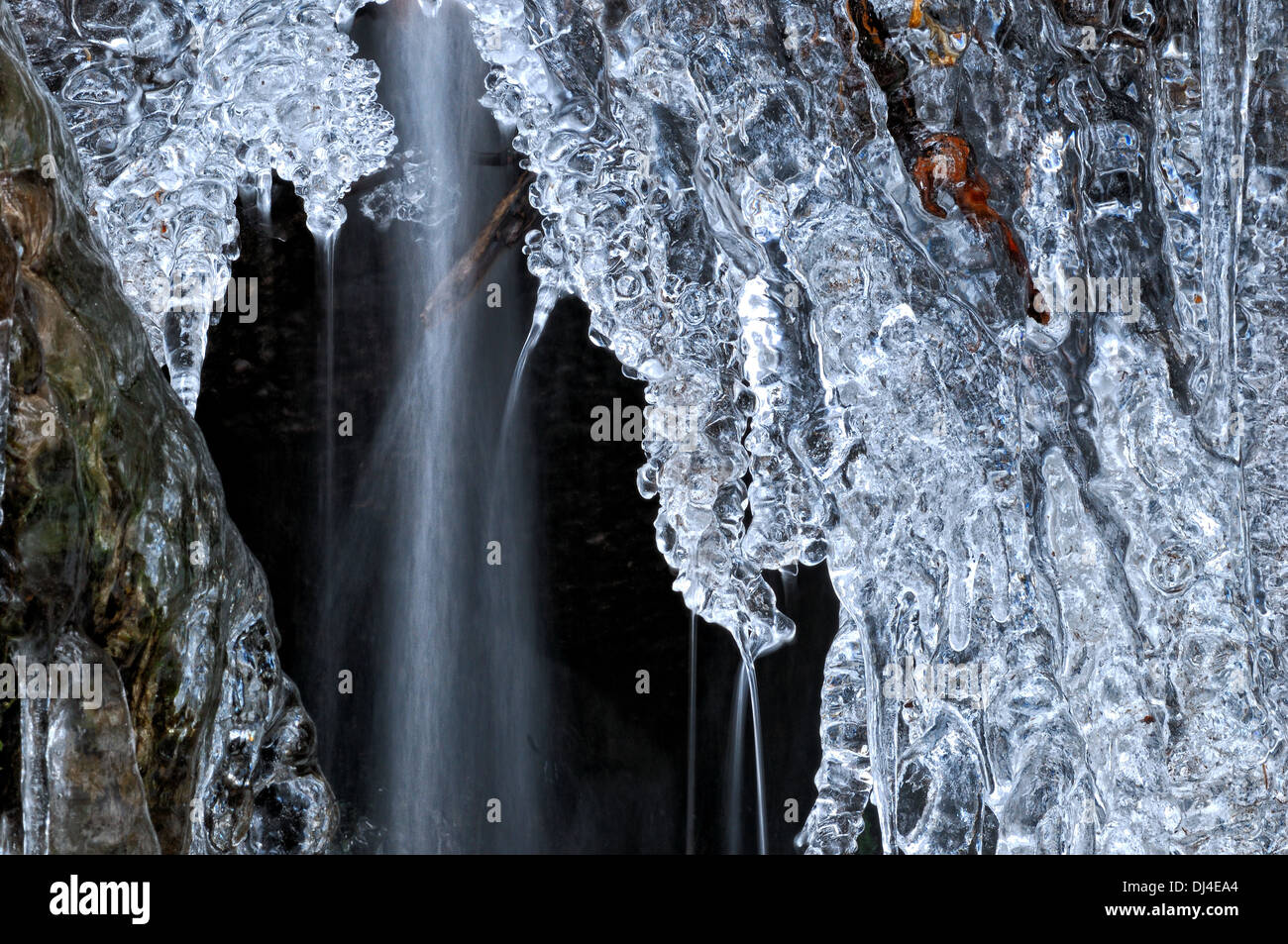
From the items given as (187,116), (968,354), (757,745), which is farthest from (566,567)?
(187,116)

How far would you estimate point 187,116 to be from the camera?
240 centimetres

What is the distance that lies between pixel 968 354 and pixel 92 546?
1649 millimetres

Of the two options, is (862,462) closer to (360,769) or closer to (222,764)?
(360,769)

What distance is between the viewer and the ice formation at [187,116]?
2.38 meters

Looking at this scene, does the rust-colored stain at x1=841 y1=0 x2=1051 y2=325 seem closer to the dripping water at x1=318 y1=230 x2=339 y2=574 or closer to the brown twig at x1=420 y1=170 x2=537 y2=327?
the brown twig at x1=420 y1=170 x2=537 y2=327

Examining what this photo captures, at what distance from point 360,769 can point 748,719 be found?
2.67 ft

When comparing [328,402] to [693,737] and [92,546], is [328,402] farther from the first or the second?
[693,737]

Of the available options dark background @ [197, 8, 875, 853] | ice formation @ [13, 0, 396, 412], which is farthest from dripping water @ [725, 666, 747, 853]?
ice formation @ [13, 0, 396, 412]

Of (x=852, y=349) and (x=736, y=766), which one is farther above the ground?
(x=852, y=349)

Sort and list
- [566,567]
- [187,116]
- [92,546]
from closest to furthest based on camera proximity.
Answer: [92,546] < [187,116] < [566,567]

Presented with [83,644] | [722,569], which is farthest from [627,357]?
[83,644]
